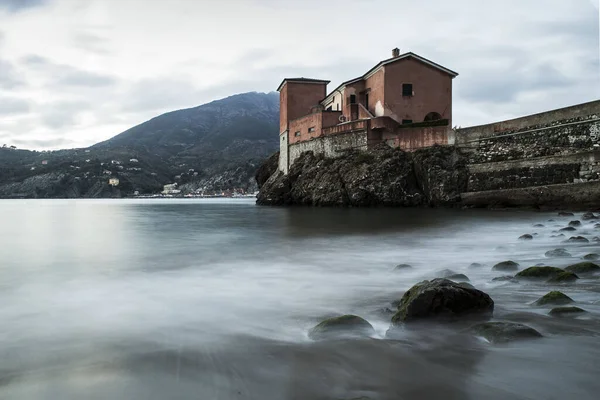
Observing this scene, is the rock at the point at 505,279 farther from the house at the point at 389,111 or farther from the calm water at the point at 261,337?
the house at the point at 389,111

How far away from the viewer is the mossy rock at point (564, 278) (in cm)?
588

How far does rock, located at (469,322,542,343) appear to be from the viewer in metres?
3.78

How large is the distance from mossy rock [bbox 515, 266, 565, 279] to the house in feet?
83.7

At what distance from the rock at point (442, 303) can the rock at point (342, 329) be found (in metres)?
0.42

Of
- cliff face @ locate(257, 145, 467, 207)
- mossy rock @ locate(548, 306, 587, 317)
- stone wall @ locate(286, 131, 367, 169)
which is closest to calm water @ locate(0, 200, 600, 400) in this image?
mossy rock @ locate(548, 306, 587, 317)

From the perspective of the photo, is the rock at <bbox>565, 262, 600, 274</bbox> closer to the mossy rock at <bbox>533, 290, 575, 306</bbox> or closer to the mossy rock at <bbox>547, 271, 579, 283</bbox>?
the mossy rock at <bbox>547, 271, 579, 283</bbox>

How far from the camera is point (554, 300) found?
4812 millimetres

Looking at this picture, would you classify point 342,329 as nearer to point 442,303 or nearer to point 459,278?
point 442,303

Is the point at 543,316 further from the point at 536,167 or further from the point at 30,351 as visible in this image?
the point at 536,167

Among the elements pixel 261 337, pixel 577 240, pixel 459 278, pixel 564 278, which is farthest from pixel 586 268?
pixel 261 337

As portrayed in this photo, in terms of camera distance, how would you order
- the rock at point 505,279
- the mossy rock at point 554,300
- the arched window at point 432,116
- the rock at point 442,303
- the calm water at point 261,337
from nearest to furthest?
the calm water at point 261,337
the rock at point 442,303
the mossy rock at point 554,300
the rock at point 505,279
the arched window at point 432,116

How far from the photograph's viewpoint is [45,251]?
1223cm

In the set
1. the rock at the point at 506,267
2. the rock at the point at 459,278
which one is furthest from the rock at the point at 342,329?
the rock at the point at 506,267

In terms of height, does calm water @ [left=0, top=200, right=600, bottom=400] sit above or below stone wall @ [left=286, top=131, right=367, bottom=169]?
below
